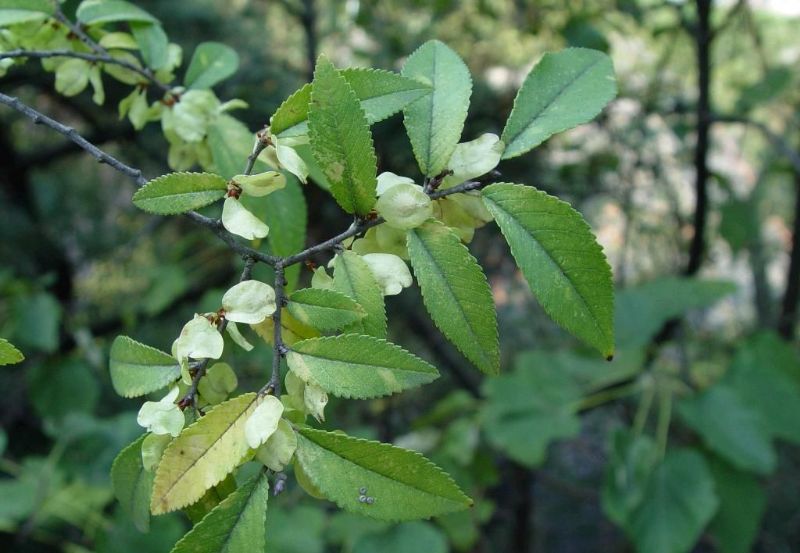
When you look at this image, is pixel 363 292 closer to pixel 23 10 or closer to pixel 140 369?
pixel 140 369

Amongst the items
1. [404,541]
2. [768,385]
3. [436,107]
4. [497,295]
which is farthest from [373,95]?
[497,295]

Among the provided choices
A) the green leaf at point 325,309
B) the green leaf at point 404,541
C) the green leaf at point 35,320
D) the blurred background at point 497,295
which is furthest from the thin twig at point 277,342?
the green leaf at point 35,320

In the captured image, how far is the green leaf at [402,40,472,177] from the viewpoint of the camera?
343mm

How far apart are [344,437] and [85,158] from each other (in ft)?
4.91

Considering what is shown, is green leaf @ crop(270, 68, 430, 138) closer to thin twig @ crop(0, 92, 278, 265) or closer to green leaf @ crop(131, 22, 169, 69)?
thin twig @ crop(0, 92, 278, 265)

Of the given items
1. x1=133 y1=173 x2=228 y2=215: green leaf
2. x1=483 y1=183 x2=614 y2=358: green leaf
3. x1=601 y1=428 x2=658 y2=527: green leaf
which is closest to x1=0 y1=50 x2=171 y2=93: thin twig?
x1=133 y1=173 x2=228 y2=215: green leaf

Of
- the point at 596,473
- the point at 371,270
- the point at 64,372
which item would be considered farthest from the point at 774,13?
the point at 371,270

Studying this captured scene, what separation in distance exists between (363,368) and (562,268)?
96 mm

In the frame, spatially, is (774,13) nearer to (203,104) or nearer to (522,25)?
(522,25)

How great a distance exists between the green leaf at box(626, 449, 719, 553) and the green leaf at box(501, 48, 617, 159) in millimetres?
641

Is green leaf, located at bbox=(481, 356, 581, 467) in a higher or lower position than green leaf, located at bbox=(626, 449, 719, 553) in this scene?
lower

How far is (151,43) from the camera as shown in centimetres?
47

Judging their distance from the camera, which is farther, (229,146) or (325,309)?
(229,146)

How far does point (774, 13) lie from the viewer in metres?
2.21
